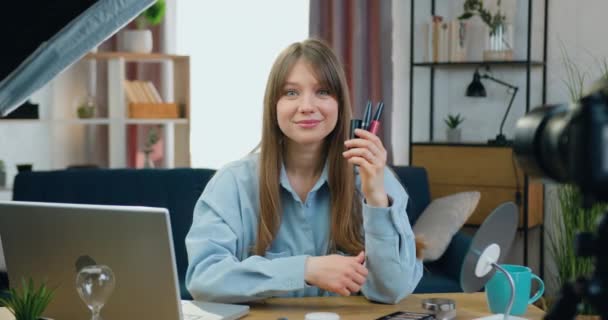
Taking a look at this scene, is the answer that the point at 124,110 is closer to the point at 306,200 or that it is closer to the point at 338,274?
the point at 306,200

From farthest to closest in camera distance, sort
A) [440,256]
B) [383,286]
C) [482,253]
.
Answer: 1. [440,256]
2. [383,286]
3. [482,253]

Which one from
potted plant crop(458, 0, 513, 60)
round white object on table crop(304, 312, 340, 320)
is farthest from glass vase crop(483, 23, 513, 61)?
round white object on table crop(304, 312, 340, 320)

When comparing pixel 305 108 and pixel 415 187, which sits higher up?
pixel 305 108

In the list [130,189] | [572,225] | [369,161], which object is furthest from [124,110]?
[369,161]

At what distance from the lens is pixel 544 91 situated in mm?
3994

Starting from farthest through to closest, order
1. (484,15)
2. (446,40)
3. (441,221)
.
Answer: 1. (446,40)
2. (484,15)
3. (441,221)

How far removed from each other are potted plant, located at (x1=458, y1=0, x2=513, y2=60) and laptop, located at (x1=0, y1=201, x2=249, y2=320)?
2967 millimetres

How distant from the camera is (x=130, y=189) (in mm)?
3023

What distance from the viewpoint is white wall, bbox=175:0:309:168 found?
427cm

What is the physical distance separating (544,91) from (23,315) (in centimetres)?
323

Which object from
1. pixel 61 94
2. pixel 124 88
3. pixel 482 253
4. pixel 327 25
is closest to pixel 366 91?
pixel 327 25

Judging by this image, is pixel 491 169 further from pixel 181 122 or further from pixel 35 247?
pixel 35 247

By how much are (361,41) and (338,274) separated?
2779mm

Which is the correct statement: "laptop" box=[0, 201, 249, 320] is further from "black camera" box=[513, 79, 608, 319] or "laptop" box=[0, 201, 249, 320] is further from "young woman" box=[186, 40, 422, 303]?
"black camera" box=[513, 79, 608, 319]
